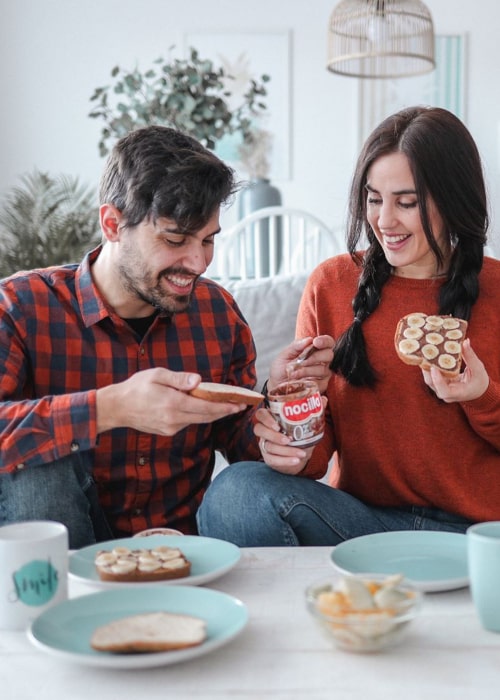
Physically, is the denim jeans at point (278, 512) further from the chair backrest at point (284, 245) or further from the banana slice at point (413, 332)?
the chair backrest at point (284, 245)

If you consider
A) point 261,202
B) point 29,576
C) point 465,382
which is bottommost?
point 29,576

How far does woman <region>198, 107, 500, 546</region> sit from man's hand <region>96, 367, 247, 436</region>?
0.90 feet

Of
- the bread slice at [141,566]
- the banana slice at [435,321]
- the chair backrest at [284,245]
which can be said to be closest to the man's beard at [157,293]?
the banana slice at [435,321]

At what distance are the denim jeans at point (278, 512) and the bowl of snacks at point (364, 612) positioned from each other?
0.58 m

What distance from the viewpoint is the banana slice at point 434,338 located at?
145cm

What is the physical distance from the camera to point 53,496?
1374mm

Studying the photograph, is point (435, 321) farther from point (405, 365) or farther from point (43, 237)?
point (43, 237)

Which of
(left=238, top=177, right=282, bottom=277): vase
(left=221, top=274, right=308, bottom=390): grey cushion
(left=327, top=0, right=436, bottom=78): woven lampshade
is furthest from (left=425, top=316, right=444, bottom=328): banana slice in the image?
(left=327, top=0, right=436, bottom=78): woven lampshade

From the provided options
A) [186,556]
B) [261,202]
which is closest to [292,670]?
[186,556]

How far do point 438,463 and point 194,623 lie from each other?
32.4 inches

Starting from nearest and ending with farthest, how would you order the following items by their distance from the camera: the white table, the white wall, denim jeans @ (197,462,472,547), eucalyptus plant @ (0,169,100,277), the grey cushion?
the white table, denim jeans @ (197,462,472,547), the grey cushion, eucalyptus plant @ (0,169,100,277), the white wall

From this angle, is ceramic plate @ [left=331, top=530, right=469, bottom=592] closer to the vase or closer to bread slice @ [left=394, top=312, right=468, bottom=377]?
bread slice @ [left=394, top=312, right=468, bottom=377]

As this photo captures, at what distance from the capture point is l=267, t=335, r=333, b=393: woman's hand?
1.54 m

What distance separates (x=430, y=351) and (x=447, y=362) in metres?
0.03
